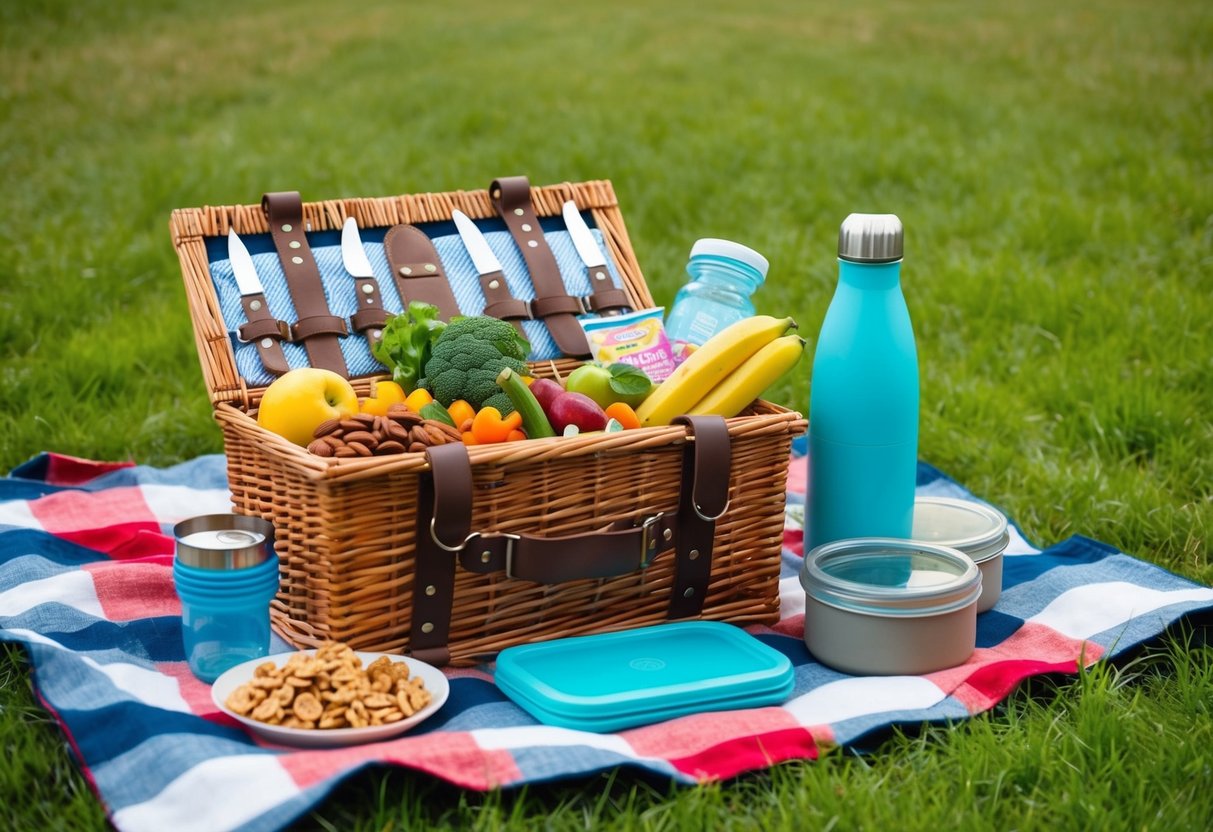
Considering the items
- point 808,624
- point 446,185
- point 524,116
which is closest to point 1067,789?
point 808,624

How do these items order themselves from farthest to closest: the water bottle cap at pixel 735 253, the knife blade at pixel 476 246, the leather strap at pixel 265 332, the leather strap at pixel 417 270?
the knife blade at pixel 476 246, the leather strap at pixel 417 270, the water bottle cap at pixel 735 253, the leather strap at pixel 265 332

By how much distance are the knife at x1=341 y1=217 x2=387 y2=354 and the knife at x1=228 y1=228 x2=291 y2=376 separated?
174 millimetres

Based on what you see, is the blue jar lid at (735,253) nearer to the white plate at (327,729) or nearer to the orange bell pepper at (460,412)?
the orange bell pepper at (460,412)

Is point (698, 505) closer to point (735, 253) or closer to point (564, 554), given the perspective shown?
point (564, 554)

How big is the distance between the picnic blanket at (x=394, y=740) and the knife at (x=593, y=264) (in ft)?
2.35

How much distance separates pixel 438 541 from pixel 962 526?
3.76 feet

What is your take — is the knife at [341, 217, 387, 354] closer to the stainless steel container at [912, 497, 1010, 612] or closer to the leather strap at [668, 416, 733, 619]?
the leather strap at [668, 416, 733, 619]

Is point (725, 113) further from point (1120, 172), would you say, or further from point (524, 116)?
point (1120, 172)

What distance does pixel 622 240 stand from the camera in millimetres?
3244

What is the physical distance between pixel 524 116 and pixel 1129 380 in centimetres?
393

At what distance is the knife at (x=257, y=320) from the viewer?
273 centimetres

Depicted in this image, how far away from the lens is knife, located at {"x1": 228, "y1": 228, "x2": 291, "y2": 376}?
8.97 ft

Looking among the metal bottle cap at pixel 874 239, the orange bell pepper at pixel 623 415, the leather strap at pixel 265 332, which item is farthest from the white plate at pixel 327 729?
the metal bottle cap at pixel 874 239

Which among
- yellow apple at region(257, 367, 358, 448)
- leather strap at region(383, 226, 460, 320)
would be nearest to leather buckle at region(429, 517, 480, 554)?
yellow apple at region(257, 367, 358, 448)
